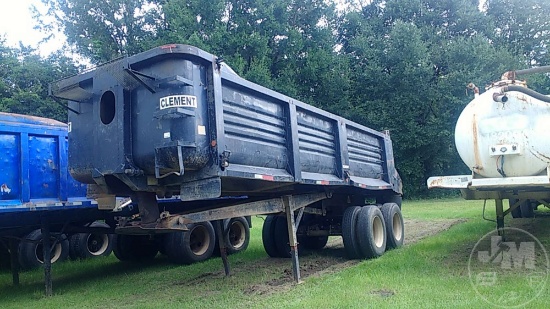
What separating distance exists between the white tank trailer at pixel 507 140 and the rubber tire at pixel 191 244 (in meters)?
4.64

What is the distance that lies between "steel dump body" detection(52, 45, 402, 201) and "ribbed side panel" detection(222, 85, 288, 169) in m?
0.01

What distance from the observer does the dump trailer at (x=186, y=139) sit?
16.3 feet

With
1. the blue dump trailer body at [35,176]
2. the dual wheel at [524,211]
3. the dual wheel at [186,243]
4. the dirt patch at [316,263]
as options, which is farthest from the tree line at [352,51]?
the blue dump trailer body at [35,176]

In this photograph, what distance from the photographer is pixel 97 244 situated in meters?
11.0

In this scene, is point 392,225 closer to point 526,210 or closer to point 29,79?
point 526,210

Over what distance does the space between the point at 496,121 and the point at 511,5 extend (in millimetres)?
29732

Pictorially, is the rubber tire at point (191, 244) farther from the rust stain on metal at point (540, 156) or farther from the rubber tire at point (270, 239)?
the rust stain on metal at point (540, 156)

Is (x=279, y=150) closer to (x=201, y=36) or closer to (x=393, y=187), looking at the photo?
(x=393, y=187)

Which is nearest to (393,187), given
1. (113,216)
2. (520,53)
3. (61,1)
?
(113,216)

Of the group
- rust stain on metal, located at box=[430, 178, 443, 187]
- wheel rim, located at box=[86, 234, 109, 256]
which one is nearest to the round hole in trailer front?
rust stain on metal, located at box=[430, 178, 443, 187]

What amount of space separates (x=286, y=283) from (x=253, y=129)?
7.70 feet

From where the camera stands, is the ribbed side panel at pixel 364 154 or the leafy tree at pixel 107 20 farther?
the leafy tree at pixel 107 20

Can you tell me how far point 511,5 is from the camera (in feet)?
106

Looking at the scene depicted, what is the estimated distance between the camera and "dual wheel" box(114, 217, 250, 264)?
927 centimetres
